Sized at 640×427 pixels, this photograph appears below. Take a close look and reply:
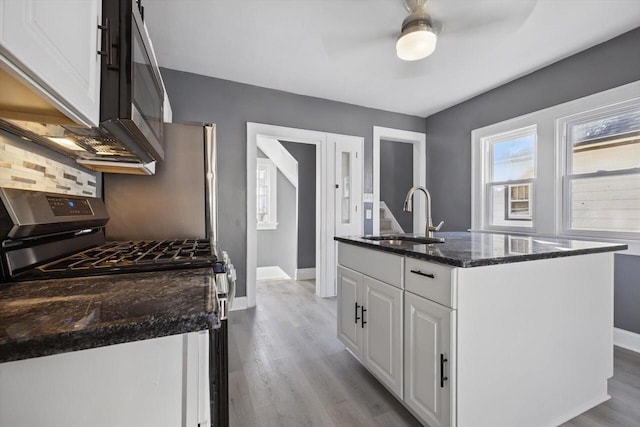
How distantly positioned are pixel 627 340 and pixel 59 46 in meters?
3.81

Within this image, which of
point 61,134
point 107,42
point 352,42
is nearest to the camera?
point 107,42

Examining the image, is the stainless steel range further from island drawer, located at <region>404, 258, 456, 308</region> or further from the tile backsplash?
island drawer, located at <region>404, 258, 456, 308</region>

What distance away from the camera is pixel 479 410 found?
122 centimetres

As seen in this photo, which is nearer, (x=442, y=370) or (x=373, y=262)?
(x=442, y=370)

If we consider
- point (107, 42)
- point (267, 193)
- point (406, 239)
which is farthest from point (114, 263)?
point (267, 193)

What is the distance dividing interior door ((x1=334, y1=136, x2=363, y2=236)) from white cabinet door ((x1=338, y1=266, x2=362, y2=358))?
178cm

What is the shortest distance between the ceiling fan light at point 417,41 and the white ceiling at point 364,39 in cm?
18

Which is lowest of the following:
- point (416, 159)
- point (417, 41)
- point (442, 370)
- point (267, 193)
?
point (442, 370)

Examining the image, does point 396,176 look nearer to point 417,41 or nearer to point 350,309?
point 417,41

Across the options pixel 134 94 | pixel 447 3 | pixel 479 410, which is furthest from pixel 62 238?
pixel 447 3

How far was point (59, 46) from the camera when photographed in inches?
26.3

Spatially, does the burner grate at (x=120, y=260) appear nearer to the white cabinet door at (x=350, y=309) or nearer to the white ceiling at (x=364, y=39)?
the white cabinet door at (x=350, y=309)

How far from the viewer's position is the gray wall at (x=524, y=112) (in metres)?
2.37

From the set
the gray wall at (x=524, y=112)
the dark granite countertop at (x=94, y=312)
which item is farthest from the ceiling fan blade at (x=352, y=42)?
the dark granite countertop at (x=94, y=312)
